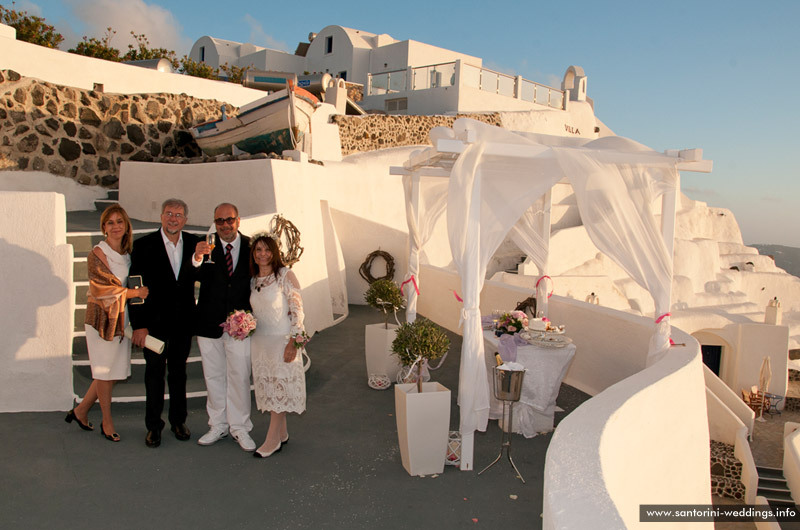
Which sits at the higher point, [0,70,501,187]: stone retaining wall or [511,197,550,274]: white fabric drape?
[0,70,501,187]: stone retaining wall

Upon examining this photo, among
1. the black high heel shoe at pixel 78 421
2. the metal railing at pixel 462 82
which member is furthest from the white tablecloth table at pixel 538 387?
the metal railing at pixel 462 82

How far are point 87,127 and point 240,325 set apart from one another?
8.58m

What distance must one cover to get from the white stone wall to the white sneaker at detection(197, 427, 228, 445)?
58.6 inches

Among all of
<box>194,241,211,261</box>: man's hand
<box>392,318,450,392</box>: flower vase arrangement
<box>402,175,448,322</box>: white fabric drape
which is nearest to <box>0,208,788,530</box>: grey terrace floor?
<box>392,318,450,392</box>: flower vase arrangement

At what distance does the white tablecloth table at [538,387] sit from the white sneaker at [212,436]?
2.35 meters

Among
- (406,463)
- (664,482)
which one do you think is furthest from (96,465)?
(664,482)

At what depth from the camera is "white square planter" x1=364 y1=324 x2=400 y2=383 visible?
596cm

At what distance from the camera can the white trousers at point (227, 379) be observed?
13.3 ft

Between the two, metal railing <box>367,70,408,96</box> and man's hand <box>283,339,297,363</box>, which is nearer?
man's hand <box>283,339,297,363</box>

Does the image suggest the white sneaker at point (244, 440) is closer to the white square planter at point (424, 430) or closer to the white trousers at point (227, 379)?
the white trousers at point (227, 379)

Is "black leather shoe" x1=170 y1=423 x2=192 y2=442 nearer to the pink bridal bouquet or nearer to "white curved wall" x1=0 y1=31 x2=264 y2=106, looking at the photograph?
the pink bridal bouquet

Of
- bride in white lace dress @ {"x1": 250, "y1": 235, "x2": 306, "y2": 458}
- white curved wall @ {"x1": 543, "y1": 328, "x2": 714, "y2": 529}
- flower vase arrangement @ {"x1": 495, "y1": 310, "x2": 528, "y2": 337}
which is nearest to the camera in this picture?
white curved wall @ {"x1": 543, "y1": 328, "x2": 714, "y2": 529}

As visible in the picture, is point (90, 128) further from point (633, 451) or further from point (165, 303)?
point (633, 451)

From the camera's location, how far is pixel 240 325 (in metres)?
3.83
